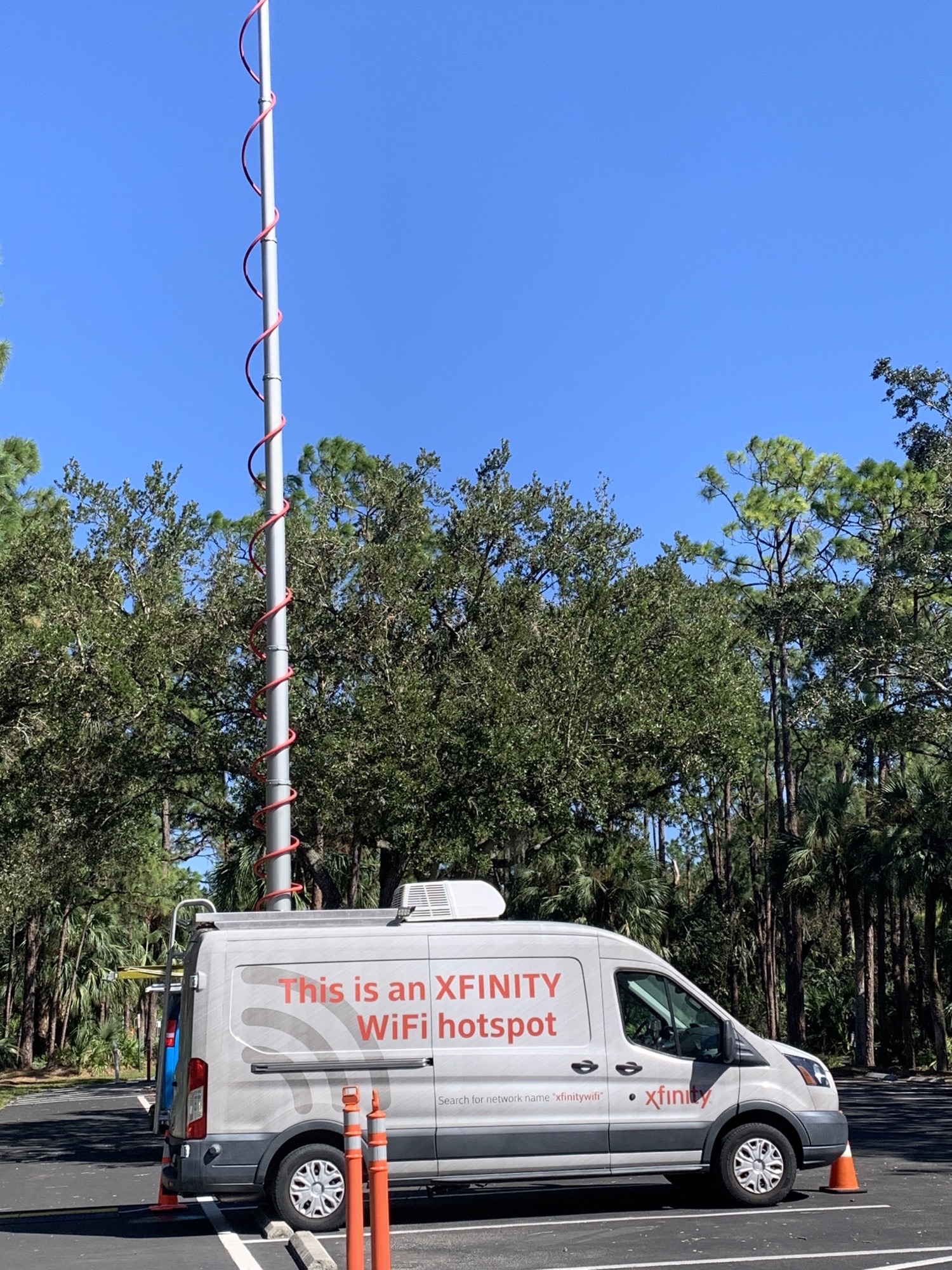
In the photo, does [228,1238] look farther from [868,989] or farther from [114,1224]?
[868,989]

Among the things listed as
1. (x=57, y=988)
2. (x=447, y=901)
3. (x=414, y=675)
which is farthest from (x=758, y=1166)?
(x=57, y=988)

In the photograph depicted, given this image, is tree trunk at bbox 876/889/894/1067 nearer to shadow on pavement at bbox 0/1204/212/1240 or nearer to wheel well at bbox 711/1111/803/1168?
wheel well at bbox 711/1111/803/1168

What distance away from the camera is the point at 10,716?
19016 millimetres

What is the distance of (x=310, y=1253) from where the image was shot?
306 inches

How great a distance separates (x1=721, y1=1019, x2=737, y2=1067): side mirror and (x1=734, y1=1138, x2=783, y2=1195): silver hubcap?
0.58 meters

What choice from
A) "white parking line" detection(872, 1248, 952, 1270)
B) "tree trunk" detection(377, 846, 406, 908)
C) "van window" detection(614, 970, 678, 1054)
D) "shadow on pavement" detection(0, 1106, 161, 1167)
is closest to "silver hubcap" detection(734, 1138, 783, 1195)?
"van window" detection(614, 970, 678, 1054)

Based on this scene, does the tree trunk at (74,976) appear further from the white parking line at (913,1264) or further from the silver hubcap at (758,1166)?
the white parking line at (913,1264)

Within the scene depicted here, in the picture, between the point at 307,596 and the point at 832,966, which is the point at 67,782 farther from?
the point at 832,966

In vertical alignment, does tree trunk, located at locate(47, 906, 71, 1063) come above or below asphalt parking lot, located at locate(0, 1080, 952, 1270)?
above

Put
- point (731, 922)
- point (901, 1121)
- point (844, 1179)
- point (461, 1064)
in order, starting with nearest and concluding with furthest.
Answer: point (461, 1064), point (844, 1179), point (901, 1121), point (731, 922)

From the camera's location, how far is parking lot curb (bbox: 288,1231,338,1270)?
747cm

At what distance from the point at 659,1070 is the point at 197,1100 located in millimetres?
3413

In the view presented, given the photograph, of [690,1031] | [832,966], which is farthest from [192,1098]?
[832,966]

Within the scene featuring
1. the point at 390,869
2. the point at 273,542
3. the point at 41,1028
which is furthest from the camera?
the point at 41,1028
